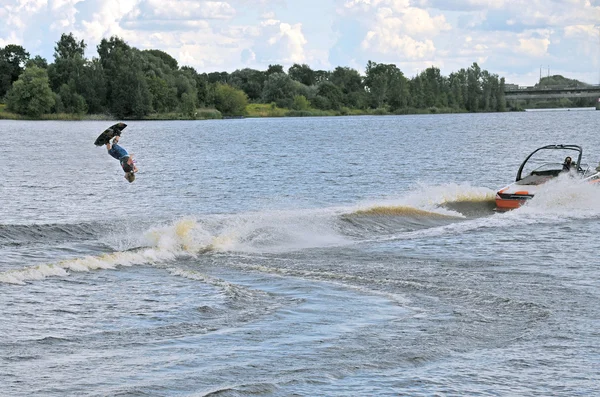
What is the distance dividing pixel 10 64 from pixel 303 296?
184m

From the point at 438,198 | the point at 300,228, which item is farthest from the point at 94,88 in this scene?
the point at 300,228

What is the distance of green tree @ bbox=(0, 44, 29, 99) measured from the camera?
182m

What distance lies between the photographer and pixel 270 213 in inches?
1209

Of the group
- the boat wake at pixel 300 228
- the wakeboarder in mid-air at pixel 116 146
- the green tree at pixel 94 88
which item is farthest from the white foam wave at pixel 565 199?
the green tree at pixel 94 88

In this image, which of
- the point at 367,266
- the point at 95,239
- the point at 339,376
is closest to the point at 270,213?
the point at 95,239

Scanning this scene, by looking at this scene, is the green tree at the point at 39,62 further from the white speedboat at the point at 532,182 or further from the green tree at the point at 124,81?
the white speedboat at the point at 532,182

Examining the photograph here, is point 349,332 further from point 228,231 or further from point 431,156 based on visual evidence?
point 431,156

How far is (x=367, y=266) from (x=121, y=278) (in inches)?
221

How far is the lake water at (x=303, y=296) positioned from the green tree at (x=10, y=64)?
154 meters

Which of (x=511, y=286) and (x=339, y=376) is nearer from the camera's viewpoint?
(x=339, y=376)

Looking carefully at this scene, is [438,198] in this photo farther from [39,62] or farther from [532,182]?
[39,62]

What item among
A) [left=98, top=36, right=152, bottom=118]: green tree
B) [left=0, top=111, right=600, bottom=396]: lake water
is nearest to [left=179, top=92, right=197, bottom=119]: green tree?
[left=98, top=36, right=152, bottom=118]: green tree

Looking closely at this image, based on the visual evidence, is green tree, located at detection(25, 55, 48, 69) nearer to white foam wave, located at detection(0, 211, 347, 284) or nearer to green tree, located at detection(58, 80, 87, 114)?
green tree, located at detection(58, 80, 87, 114)

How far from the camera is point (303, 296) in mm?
16750
